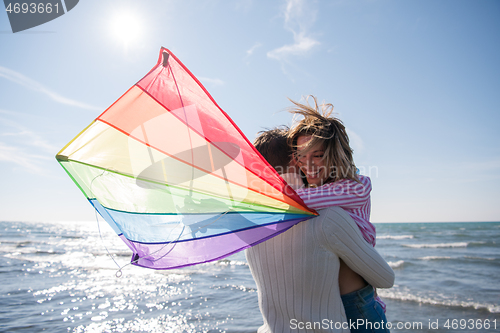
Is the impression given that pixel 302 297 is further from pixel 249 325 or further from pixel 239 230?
pixel 249 325

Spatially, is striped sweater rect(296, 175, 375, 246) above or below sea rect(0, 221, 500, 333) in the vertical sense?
above

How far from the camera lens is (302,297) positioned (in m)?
1.20

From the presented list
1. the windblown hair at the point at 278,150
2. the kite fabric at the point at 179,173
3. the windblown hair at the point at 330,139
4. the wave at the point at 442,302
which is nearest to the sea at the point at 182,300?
the wave at the point at 442,302

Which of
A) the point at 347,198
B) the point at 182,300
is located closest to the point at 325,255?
the point at 347,198

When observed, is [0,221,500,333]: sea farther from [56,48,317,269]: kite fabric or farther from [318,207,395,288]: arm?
[318,207,395,288]: arm

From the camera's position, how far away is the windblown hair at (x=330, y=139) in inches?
53.9

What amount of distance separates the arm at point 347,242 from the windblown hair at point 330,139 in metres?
0.25

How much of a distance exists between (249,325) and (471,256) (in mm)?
14379

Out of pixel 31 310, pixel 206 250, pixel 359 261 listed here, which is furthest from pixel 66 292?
pixel 359 261

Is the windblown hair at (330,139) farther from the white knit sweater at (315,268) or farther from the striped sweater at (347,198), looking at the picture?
the white knit sweater at (315,268)

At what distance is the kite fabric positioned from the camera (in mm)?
1283

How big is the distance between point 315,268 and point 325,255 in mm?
66

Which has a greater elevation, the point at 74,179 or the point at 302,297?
the point at 74,179

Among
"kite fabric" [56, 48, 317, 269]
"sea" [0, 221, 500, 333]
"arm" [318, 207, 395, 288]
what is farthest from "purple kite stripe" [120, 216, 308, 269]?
"sea" [0, 221, 500, 333]
